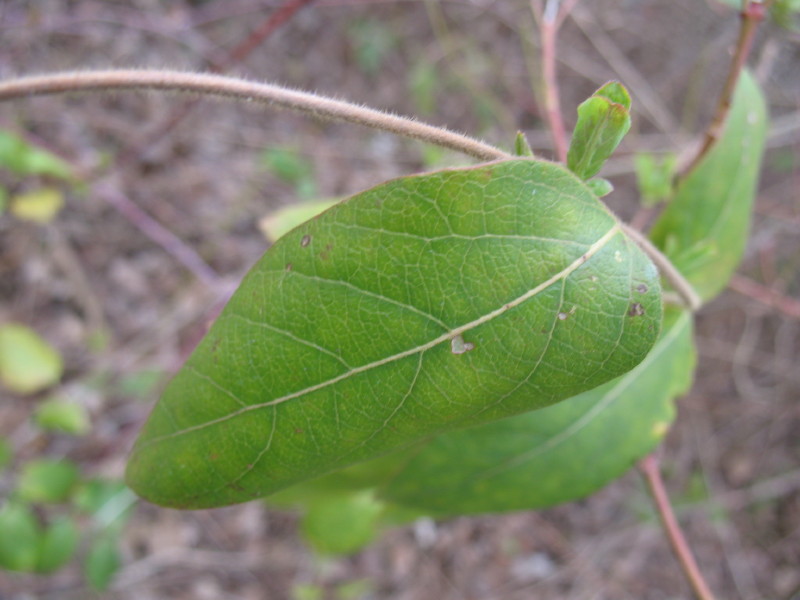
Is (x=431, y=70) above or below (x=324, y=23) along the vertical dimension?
below

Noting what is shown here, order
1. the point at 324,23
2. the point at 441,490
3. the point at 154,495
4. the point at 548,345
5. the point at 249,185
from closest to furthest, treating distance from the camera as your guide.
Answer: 1. the point at 548,345
2. the point at 154,495
3. the point at 441,490
4. the point at 249,185
5. the point at 324,23

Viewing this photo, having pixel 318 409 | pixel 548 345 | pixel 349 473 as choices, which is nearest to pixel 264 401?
pixel 318 409

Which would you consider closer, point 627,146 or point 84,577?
point 84,577

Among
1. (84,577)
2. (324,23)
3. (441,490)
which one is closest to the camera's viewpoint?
(441,490)

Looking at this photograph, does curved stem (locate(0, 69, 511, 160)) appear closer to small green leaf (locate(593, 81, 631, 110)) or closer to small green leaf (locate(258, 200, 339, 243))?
small green leaf (locate(593, 81, 631, 110))

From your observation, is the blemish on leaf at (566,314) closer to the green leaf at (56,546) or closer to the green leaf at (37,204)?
the green leaf at (56,546)

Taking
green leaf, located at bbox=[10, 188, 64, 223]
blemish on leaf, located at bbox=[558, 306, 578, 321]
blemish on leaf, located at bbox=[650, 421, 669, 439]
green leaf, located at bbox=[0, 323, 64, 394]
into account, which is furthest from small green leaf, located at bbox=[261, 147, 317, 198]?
blemish on leaf, located at bbox=[558, 306, 578, 321]

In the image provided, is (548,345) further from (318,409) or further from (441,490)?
(441,490)
